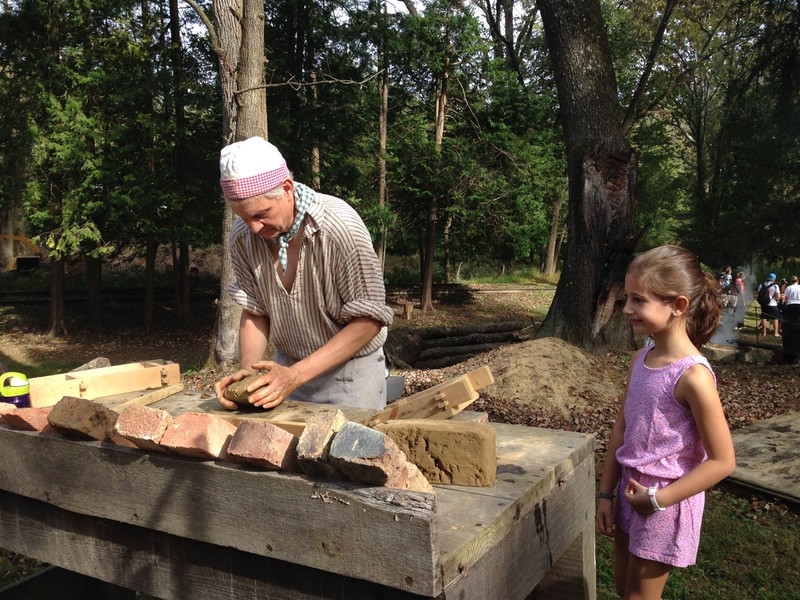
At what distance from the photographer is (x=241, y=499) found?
1.69 meters

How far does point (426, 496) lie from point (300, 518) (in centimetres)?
30

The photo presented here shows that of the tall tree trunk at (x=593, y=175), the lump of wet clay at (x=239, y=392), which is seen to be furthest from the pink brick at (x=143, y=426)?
the tall tree trunk at (x=593, y=175)

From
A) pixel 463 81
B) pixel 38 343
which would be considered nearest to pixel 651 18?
pixel 463 81

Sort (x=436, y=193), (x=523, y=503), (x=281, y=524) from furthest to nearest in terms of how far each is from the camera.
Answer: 1. (x=436, y=193)
2. (x=523, y=503)
3. (x=281, y=524)

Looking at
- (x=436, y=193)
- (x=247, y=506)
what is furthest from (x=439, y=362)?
(x=247, y=506)

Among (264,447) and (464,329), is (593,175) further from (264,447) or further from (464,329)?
(264,447)

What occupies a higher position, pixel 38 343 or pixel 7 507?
pixel 7 507

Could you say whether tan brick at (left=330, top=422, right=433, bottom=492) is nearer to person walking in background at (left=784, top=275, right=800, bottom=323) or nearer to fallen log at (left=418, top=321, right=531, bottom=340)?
fallen log at (left=418, top=321, right=531, bottom=340)

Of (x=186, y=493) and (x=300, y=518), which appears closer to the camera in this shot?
(x=300, y=518)

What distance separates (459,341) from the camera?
14.1 meters

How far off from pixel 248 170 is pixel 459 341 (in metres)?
12.0

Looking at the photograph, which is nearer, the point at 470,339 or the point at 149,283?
the point at 470,339

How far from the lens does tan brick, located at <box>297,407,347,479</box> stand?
1578 mm

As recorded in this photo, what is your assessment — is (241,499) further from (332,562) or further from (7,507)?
(7,507)
